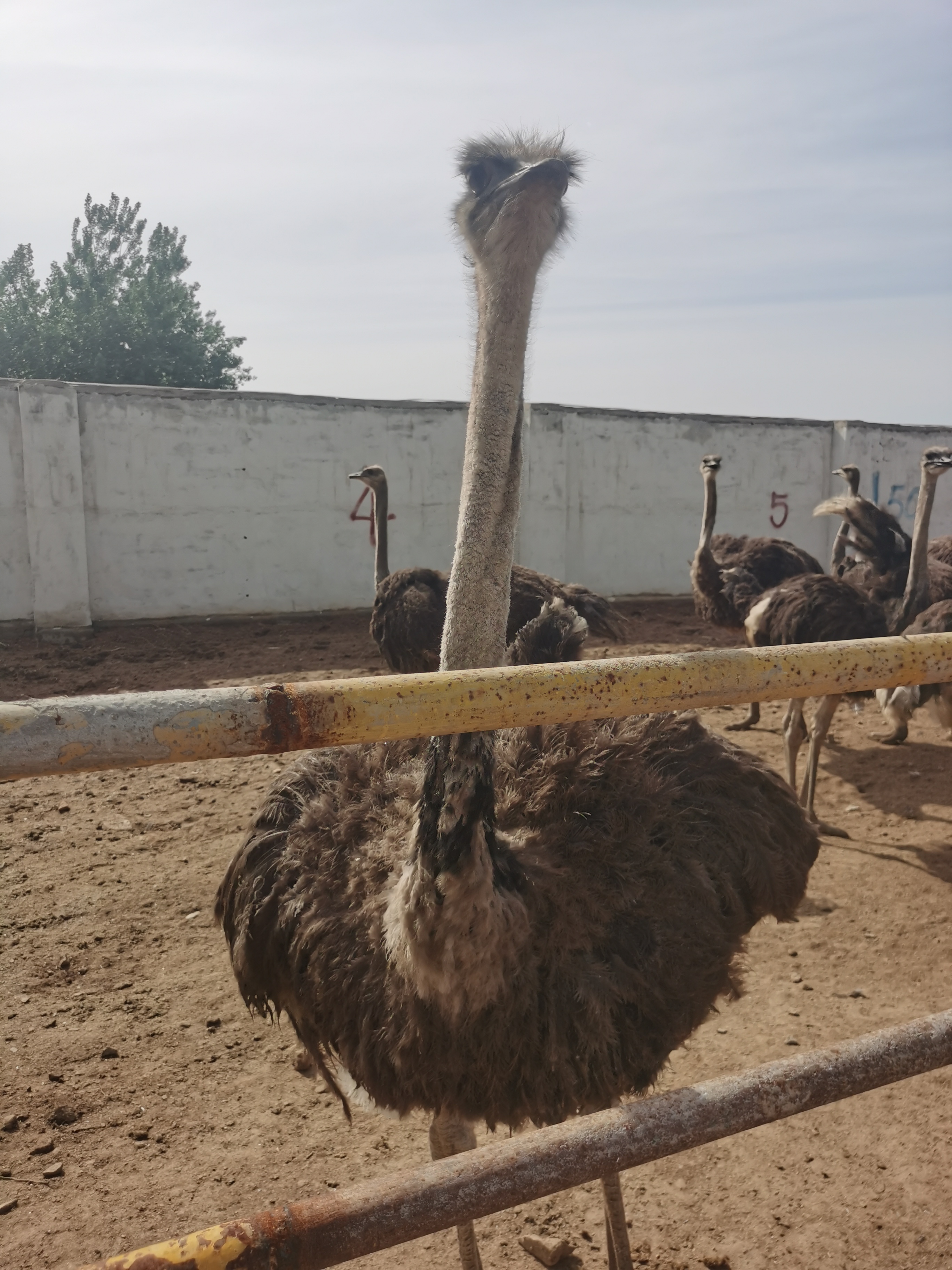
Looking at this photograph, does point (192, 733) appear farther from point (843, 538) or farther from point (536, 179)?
point (843, 538)

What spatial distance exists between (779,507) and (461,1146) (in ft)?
34.0

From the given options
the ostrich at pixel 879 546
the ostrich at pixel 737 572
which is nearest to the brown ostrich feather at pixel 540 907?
the ostrich at pixel 879 546

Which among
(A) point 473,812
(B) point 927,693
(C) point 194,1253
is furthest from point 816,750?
(C) point 194,1253

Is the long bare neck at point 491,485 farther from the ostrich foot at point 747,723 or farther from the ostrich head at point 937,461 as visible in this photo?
the ostrich foot at point 747,723

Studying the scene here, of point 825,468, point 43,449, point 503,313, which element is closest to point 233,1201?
point 503,313

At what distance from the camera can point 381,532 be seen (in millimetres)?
6781

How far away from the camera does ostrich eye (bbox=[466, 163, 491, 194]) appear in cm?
218

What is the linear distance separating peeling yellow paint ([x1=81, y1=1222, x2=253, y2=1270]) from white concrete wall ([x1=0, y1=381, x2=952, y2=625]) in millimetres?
8275

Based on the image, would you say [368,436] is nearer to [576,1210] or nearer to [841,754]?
[841,754]

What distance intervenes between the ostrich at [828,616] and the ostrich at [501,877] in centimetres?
268

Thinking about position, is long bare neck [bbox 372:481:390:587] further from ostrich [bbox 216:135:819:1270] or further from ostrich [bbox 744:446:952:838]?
ostrich [bbox 216:135:819:1270]

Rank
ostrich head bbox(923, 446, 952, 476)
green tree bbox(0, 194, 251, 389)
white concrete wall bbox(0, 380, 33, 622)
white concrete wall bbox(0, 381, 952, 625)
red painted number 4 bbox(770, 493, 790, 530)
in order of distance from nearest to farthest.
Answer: ostrich head bbox(923, 446, 952, 476) → white concrete wall bbox(0, 380, 33, 622) → white concrete wall bbox(0, 381, 952, 625) → red painted number 4 bbox(770, 493, 790, 530) → green tree bbox(0, 194, 251, 389)

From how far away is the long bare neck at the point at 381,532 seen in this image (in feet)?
21.7

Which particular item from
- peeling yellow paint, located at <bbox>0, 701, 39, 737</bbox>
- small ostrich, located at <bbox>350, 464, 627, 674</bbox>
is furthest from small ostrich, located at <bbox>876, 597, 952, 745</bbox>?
peeling yellow paint, located at <bbox>0, 701, 39, 737</bbox>
